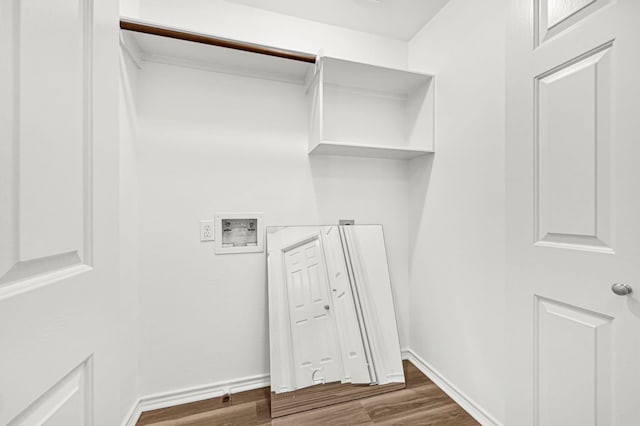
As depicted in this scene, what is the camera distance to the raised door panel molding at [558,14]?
886 mm

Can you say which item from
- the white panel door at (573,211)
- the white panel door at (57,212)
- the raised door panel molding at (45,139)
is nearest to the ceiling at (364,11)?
the white panel door at (573,211)

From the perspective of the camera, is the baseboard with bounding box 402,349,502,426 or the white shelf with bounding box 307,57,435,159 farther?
the white shelf with bounding box 307,57,435,159

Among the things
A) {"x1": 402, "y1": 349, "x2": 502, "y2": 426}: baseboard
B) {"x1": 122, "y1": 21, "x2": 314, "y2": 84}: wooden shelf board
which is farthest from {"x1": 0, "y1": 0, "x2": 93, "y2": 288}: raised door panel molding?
{"x1": 402, "y1": 349, "x2": 502, "y2": 426}: baseboard

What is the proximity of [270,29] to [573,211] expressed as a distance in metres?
1.83

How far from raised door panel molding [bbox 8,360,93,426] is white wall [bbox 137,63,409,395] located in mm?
1009

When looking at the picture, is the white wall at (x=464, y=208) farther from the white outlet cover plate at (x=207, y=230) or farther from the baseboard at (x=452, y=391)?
the white outlet cover plate at (x=207, y=230)

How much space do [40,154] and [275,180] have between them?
1.29 meters

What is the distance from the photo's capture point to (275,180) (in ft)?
5.76

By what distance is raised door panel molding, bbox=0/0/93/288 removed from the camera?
437 mm

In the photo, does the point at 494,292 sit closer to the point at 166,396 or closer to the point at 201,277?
the point at 201,277

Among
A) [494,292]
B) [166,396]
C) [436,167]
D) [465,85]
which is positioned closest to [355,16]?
[465,85]

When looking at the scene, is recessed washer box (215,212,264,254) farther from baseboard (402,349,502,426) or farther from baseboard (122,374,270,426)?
baseboard (402,349,502,426)

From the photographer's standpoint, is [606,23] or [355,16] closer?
[606,23]

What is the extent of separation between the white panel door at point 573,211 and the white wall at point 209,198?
1109 mm
